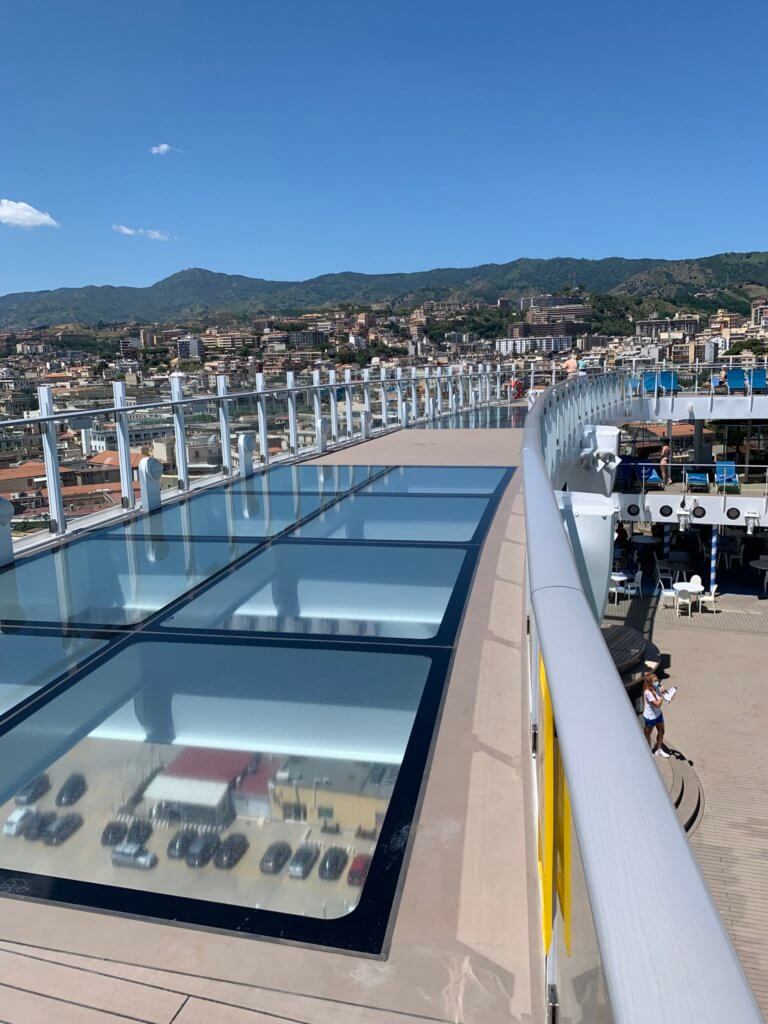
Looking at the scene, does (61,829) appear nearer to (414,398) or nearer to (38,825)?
(38,825)

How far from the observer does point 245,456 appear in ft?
26.9

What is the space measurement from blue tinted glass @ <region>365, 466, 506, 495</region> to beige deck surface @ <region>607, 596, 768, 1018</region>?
→ 3.03 meters

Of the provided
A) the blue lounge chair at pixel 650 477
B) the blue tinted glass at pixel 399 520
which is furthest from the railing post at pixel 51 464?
the blue lounge chair at pixel 650 477

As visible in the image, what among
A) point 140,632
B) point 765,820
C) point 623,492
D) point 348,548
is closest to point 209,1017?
point 140,632

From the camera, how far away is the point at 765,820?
1135cm

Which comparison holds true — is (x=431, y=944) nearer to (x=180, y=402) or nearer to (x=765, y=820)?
(x=180, y=402)

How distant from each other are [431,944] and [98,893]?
704 mm

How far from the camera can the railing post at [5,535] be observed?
15.2 ft

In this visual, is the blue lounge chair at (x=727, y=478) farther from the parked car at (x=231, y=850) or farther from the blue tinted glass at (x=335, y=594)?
the parked car at (x=231, y=850)

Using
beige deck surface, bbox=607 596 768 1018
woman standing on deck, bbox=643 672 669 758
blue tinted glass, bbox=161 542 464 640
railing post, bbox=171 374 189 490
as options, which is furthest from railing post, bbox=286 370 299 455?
woman standing on deck, bbox=643 672 669 758

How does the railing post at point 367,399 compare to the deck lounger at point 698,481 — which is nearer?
the railing post at point 367,399

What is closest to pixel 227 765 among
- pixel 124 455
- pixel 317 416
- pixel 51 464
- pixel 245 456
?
pixel 51 464

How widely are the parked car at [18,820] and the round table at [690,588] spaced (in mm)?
22692

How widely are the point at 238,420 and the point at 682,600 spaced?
18.2m
